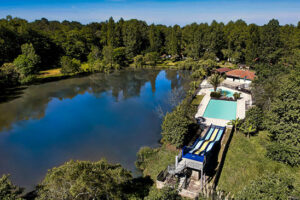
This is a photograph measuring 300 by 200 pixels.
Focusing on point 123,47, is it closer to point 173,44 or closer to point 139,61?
point 139,61

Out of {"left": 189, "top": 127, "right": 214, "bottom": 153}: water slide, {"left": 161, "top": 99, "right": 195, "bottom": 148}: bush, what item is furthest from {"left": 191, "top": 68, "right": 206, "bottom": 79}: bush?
{"left": 161, "top": 99, "right": 195, "bottom": 148}: bush

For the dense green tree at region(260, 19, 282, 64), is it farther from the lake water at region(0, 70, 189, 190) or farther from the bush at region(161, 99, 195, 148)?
the bush at region(161, 99, 195, 148)

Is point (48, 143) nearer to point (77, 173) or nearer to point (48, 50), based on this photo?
point (77, 173)

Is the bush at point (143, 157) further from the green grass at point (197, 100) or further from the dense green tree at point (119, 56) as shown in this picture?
the dense green tree at point (119, 56)

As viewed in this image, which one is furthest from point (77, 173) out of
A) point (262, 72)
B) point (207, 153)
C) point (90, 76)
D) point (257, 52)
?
point (257, 52)

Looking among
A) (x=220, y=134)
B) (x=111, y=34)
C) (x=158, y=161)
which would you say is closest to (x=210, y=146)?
(x=220, y=134)

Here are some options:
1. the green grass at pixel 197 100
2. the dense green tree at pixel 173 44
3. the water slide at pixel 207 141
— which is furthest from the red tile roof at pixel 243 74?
the dense green tree at pixel 173 44
